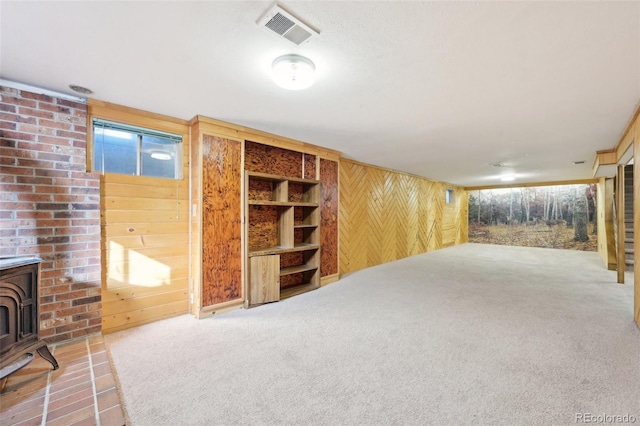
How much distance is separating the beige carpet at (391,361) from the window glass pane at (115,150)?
5.56 feet

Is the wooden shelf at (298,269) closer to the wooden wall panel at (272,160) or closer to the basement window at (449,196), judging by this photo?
the wooden wall panel at (272,160)

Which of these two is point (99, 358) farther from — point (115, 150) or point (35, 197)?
point (115, 150)

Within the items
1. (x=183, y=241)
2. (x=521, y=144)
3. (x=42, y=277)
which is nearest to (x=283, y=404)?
(x=183, y=241)

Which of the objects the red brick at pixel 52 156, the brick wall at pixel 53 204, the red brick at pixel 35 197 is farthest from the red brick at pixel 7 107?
the red brick at pixel 35 197

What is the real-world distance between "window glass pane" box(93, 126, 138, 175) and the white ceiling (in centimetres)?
40

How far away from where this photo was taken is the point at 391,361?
2129 millimetres

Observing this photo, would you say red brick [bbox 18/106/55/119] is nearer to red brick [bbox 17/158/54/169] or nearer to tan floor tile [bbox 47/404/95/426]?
red brick [bbox 17/158/54/169]

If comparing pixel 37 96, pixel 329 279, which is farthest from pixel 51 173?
pixel 329 279

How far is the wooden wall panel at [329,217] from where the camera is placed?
4438 mm

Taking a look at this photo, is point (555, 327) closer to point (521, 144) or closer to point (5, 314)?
point (521, 144)

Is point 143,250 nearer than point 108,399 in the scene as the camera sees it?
No

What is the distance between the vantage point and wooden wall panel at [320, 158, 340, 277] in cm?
444

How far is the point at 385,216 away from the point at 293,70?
16.0 feet

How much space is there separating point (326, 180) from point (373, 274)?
2054 millimetres
